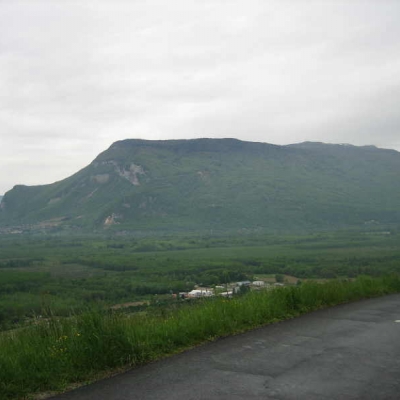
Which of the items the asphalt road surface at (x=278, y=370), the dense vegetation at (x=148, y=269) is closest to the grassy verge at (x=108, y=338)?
the asphalt road surface at (x=278, y=370)

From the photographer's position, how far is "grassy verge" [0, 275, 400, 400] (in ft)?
20.2

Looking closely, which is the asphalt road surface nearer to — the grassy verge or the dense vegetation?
the grassy verge

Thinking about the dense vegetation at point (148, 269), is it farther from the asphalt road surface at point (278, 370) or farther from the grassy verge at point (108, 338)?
the asphalt road surface at point (278, 370)

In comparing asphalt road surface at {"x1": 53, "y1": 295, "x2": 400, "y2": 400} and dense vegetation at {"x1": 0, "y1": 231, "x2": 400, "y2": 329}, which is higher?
asphalt road surface at {"x1": 53, "y1": 295, "x2": 400, "y2": 400}

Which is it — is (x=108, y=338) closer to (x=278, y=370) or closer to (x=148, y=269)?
(x=278, y=370)

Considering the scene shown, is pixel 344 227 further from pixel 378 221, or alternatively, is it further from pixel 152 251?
pixel 152 251

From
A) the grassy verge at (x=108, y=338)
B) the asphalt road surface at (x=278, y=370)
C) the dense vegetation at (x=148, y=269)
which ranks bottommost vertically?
the dense vegetation at (x=148, y=269)

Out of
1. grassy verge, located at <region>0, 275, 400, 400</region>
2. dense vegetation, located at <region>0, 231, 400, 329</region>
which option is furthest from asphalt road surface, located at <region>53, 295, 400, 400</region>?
A: dense vegetation, located at <region>0, 231, 400, 329</region>

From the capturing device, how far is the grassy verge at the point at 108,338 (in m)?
6.17

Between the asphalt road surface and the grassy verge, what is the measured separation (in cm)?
34

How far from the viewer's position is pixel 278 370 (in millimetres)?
6547

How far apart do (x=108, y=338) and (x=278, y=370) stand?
2.38 meters

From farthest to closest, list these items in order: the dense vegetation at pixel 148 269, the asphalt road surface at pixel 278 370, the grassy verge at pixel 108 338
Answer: the dense vegetation at pixel 148 269 → the grassy verge at pixel 108 338 → the asphalt road surface at pixel 278 370

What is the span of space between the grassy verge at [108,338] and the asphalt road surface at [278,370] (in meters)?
0.34
